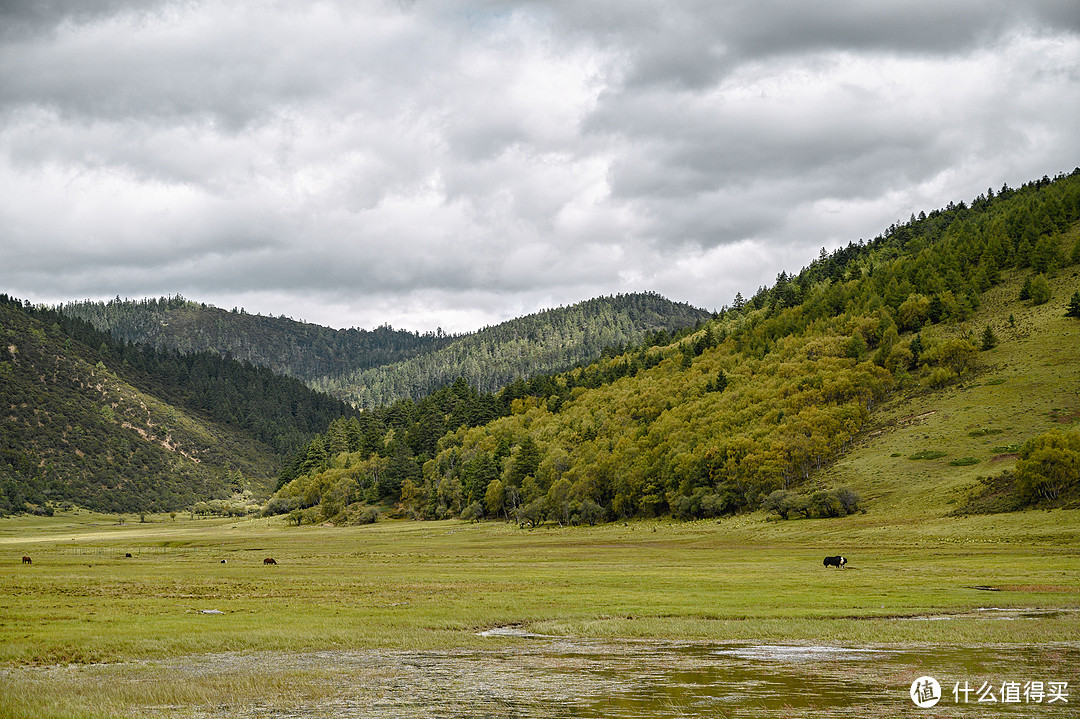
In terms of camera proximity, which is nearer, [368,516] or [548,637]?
[548,637]

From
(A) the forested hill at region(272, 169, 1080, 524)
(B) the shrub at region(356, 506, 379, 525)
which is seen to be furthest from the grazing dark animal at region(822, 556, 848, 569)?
(B) the shrub at region(356, 506, 379, 525)

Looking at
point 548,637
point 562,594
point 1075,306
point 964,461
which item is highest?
point 1075,306

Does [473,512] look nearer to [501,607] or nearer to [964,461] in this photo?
[964,461]

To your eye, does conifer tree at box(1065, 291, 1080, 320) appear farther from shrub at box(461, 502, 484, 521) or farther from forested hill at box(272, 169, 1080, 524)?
shrub at box(461, 502, 484, 521)

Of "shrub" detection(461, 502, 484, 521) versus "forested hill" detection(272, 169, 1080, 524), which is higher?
"forested hill" detection(272, 169, 1080, 524)

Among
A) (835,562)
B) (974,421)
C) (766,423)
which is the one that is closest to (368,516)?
(766,423)

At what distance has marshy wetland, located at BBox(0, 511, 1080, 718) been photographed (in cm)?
2095

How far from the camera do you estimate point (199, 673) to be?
25.7 m

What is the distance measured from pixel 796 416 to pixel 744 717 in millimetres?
135272

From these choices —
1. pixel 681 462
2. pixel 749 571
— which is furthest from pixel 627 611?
pixel 681 462

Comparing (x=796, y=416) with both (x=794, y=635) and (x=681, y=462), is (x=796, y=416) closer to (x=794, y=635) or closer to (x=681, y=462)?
(x=681, y=462)

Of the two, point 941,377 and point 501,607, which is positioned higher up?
point 941,377

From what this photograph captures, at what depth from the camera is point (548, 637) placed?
107ft

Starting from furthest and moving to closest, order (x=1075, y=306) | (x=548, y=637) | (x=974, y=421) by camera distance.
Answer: (x=1075, y=306)
(x=974, y=421)
(x=548, y=637)
